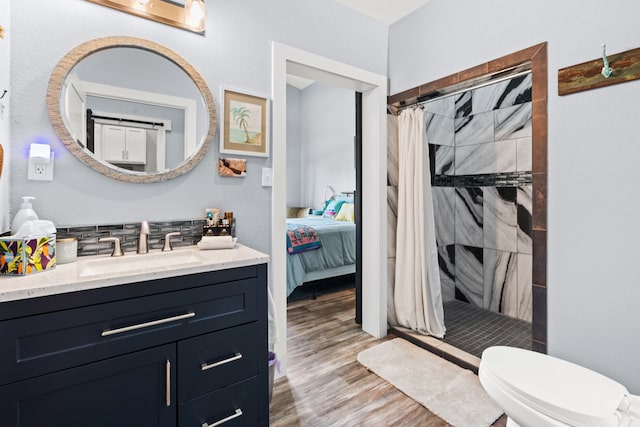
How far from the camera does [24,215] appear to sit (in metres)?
1.23

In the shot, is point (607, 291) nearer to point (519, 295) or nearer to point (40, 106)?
point (519, 295)

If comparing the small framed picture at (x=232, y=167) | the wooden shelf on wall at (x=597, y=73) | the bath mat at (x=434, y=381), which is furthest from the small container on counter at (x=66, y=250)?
the wooden shelf on wall at (x=597, y=73)

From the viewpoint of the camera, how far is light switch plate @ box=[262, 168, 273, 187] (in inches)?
76.5

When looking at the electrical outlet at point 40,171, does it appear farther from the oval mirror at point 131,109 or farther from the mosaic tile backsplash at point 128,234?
the mosaic tile backsplash at point 128,234

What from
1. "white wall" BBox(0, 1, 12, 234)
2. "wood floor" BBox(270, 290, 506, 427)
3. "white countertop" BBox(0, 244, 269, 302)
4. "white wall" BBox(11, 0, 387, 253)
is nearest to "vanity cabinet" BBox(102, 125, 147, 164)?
"white wall" BBox(11, 0, 387, 253)

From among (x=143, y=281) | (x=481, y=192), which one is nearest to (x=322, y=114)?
(x=481, y=192)

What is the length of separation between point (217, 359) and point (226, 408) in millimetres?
218

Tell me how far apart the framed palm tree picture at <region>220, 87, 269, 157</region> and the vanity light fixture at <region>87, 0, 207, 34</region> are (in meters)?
0.36

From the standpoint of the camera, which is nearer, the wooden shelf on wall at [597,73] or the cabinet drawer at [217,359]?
the cabinet drawer at [217,359]

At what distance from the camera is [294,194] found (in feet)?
21.5

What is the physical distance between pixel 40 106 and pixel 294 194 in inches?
208

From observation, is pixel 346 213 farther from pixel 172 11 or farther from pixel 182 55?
pixel 172 11

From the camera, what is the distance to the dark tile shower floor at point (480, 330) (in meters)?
2.34

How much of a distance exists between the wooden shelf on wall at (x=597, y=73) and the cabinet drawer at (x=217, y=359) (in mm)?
1974
